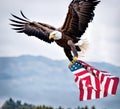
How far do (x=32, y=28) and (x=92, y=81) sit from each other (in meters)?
0.95

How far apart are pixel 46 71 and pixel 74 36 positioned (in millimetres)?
1591

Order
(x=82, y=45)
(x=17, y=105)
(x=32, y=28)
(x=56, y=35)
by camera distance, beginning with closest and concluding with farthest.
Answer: (x=56, y=35) → (x=82, y=45) → (x=32, y=28) → (x=17, y=105)

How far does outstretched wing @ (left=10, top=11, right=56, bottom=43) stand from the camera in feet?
27.0

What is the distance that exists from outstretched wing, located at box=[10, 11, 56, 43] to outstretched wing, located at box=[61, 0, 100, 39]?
0.62 feet

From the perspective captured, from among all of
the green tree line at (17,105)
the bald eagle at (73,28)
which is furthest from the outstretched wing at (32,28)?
the green tree line at (17,105)

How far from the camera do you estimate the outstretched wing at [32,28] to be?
8.22 meters

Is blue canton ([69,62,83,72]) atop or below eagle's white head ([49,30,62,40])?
below

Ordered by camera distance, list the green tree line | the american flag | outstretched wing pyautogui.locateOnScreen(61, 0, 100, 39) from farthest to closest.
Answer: the green tree line
outstretched wing pyautogui.locateOnScreen(61, 0, 100, 39)
the american flag

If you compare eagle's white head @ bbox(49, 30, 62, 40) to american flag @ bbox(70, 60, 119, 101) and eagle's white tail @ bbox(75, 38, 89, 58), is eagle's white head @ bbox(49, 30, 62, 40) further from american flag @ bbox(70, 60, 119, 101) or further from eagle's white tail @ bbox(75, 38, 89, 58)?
american flag @ bbox(70, 60, 119, 101)

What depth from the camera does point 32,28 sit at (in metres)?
8.34

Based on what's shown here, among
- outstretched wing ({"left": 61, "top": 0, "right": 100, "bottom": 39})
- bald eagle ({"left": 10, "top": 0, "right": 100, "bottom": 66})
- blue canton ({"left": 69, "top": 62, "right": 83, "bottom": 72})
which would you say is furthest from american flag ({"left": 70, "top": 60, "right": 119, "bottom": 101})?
outstretched wing ({"left": 61, "top": 0, "right": 100, "bottom": 39})

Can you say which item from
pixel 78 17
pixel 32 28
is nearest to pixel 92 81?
pixel 78 17

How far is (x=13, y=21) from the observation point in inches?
332

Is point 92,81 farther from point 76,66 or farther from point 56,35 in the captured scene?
point 56,35
